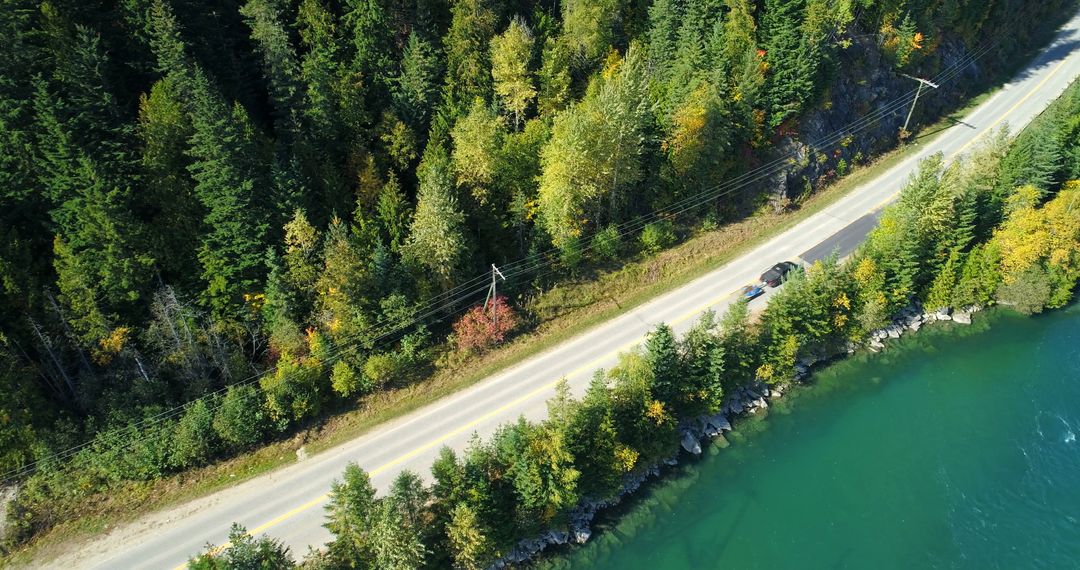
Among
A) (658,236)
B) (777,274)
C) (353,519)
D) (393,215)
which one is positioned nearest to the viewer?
(353,519)

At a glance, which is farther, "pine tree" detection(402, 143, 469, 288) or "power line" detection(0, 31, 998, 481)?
"pine tree" detection(402, 143, 469, 288)

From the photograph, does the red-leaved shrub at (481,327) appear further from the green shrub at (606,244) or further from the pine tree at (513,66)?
the pine tree at (513,66)

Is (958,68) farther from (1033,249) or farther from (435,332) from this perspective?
(435,332)

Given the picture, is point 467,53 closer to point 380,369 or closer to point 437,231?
point 437,231

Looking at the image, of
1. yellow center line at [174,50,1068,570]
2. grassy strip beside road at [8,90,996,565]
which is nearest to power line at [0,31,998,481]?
grassy strip beside road at [8,90,996,565]

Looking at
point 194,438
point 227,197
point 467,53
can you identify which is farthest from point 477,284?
point 194,438

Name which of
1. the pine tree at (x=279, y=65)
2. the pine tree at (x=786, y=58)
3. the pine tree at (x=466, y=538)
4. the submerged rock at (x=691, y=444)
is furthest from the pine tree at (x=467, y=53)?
the pine tree at (x=466, y=538)

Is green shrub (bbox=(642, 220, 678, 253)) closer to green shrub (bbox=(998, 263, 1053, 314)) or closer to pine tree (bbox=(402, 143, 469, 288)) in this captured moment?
pine tree (bbox=(402, 143, 469, 288))
